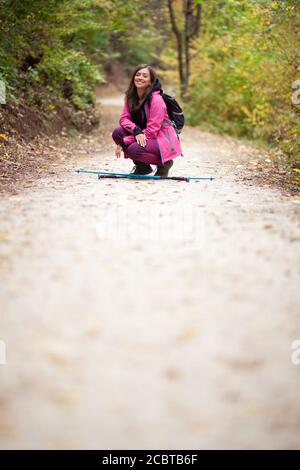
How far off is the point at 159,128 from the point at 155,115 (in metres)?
0.18

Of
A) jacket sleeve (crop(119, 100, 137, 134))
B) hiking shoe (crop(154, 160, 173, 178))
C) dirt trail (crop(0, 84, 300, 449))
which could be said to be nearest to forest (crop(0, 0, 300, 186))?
hiking shoe (crop(154, 160, 173, 178))

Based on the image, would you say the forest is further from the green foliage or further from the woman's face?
the woman's face

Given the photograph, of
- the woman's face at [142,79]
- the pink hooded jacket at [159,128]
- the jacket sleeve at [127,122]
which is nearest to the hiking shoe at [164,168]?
the pink hooded jacket at [159,128]

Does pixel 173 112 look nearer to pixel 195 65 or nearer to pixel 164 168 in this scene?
pixel 164 168

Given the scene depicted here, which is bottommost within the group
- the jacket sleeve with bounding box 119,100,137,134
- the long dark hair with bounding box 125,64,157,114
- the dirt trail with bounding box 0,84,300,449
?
the dirt trail with bounding box 0,84,300,449

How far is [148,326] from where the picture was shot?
2740 millimetres

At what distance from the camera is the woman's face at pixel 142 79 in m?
6.58

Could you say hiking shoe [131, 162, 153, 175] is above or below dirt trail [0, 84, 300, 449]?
above

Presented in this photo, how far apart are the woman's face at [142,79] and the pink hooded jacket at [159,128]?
17cm

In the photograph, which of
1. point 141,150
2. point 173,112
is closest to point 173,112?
point 173,112

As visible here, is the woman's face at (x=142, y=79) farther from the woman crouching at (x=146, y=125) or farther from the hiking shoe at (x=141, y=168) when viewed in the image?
the hiking shoe at (x=141, y=168)

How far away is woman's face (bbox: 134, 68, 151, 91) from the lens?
21.6 feet

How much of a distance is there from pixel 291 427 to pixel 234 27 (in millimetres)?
18082

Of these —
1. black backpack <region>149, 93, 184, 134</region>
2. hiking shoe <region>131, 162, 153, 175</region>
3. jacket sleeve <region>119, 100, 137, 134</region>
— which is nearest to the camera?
jacket sleeve <region>119, 100, 137, 134</region>
